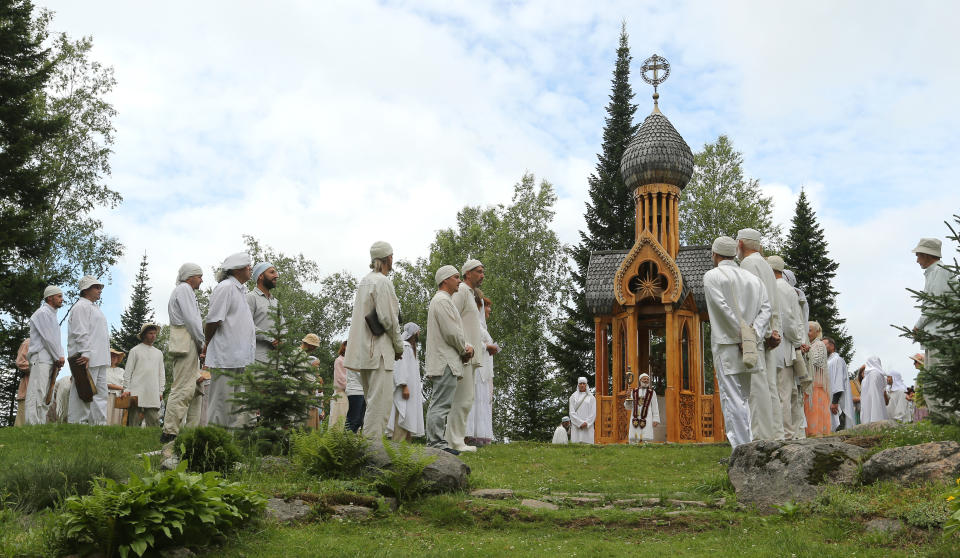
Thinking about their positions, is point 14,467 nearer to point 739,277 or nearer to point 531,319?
point 739,277

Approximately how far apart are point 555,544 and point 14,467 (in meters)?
4.80

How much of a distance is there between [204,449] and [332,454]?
1.20m

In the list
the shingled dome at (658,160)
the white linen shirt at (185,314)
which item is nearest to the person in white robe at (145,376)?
the white linen shirt at (185,314)

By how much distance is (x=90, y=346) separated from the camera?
13312mm

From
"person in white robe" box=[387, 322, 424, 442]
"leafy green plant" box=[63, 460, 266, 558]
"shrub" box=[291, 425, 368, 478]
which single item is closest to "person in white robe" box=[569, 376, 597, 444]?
"person in white robe" box=[387, 322, 424, 442]

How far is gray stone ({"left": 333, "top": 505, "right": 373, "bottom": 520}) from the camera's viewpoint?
7.54m

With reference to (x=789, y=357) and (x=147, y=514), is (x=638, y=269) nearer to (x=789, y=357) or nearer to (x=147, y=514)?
(x=789, y=357)

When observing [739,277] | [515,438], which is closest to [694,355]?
[515,438]

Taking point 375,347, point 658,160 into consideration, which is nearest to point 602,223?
point 658,160

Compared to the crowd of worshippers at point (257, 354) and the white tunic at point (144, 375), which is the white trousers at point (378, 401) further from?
the white tunic at point (144, 375)

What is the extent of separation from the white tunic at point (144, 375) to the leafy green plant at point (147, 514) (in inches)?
381

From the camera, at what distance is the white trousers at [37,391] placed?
46.8 feet

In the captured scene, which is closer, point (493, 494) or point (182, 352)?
point (493, 494)

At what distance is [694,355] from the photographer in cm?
2492
